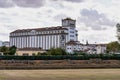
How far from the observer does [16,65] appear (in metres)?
65.4

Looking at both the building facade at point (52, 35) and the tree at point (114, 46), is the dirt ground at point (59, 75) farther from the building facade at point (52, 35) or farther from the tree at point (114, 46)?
the building facade at point (52, 35)

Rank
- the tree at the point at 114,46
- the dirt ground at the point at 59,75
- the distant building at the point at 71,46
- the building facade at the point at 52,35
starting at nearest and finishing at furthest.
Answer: the dirt ground at the point at 59,75, the tree at the point at 114,46, the distant building at the point at 71,46, the building facade at the point at 52,35

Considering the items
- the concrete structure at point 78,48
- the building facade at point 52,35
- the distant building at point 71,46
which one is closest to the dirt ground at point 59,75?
the concrete structure at point 78,48

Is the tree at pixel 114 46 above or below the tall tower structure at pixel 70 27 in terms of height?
below

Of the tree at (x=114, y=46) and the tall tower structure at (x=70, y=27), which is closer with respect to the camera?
the tree at (x=114, y=46)

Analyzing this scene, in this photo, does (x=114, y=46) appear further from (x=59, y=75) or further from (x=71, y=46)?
(x=59, y=75)

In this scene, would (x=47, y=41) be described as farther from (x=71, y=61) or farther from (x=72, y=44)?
(x=71, y=61)

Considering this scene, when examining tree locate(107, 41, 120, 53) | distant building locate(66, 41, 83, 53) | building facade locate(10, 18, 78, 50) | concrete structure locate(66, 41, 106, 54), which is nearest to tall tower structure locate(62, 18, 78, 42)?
building facade locate(10, 18, 78, 50)

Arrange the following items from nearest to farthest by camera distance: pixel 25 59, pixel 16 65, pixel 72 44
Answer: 1. pixel 16 65
2. pixel 25 59
3. pixel 72 44

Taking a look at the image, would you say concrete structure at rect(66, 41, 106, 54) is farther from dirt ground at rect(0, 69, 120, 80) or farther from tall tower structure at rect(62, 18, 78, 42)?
dirt ground at rect(0, 69, 120, 80)

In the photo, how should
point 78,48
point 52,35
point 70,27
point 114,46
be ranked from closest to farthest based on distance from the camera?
point 114,46, point 78,48, point 52,35, point 70,27

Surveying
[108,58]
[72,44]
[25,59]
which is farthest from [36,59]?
[72,44]

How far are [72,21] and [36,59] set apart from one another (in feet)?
403

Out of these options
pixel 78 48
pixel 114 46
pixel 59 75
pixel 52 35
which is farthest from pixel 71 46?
pixel 59 75
